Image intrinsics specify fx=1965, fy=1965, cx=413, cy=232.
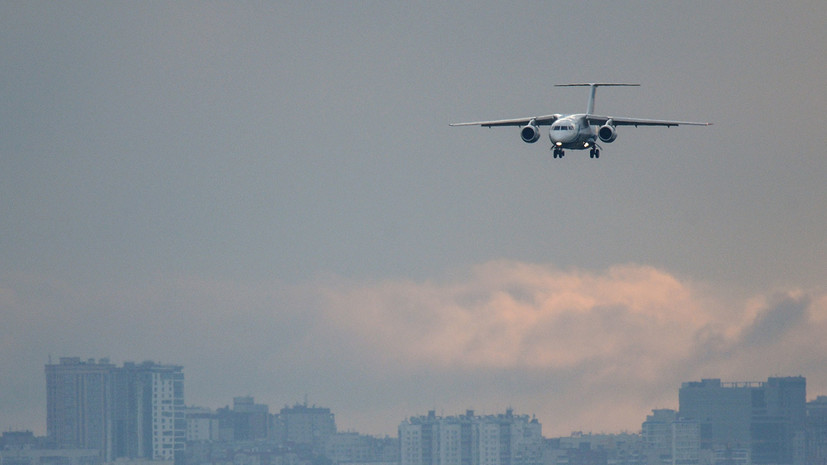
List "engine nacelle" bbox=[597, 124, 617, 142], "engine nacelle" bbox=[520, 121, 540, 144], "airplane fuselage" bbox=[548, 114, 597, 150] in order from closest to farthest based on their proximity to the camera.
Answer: "airplane fuselage" bbox=[548, 114, 597, 150] → "engine nacelle" bbox=[597, 124, 617, 142] → "engine nacelle" bbox=[520, 121, 540, 144]

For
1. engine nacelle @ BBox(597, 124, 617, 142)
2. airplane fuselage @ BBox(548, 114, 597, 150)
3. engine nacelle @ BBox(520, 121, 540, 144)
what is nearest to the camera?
airplane fuselage @ BBox(548, 114, 597, 150)

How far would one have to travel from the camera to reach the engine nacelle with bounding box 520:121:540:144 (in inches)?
5527

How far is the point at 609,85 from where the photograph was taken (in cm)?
14575

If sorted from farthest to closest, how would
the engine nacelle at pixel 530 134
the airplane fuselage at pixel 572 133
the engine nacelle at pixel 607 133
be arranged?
the engine nacelle at pixel 530 134 → the engine nacelle at pixel 607 133 → the airplane fuselage at pixel 572 133

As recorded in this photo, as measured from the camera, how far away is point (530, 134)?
140375 millimetres

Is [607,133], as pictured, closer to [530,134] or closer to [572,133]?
[572,133]

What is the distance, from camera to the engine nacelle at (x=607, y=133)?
458 feet

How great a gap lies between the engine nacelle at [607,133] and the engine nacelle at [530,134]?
4496mm

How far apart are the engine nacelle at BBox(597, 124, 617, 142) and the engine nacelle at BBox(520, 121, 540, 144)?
4.50m

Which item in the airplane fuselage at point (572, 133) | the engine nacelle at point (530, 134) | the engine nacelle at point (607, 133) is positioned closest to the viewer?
the airplane fuselage at point (572, 133)

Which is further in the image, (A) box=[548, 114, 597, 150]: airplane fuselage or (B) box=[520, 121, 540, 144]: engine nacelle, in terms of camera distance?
(B) box=[520, 121, 540, 144]: engine nacelle

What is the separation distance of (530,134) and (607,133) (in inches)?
216

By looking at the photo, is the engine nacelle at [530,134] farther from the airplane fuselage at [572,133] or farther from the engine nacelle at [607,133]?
the engine nacelle at [607,133]

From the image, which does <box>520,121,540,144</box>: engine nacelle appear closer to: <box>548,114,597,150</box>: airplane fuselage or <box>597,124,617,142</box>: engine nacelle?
<box>548,114,597,150</box>: airplane fuselage
